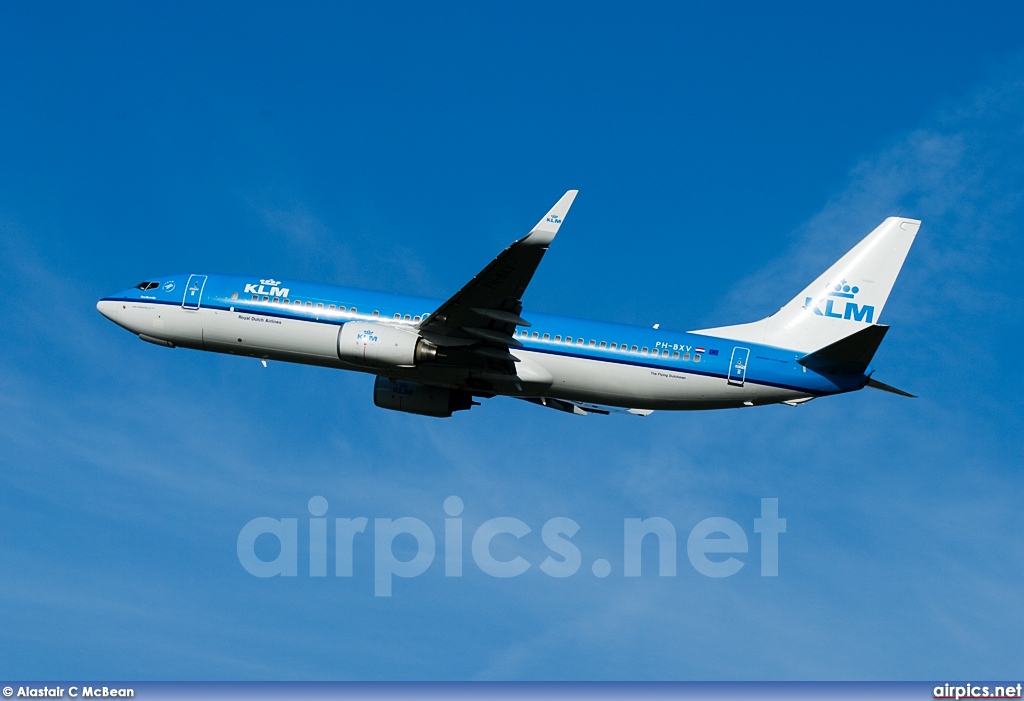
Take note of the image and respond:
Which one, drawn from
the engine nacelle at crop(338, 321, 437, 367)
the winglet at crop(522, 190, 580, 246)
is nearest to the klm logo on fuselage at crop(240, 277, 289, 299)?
the engine nacelle at crop(338, 321, 437, 367)

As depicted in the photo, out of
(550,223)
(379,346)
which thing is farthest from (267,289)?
(550,223)

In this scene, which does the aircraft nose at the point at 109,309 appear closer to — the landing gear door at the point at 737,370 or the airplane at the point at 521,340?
the airplane at the point at 521,340

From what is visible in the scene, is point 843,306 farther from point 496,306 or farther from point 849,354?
point 496,306

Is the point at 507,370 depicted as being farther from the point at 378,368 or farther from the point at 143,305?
the point at 143,305

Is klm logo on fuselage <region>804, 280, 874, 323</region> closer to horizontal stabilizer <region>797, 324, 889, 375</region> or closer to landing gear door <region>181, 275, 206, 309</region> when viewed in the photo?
horizontal stabilizer <region>797, 324, 889, 375</region>

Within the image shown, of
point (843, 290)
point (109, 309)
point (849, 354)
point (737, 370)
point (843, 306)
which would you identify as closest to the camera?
point (849, 354)

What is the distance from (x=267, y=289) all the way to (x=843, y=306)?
2333 cm

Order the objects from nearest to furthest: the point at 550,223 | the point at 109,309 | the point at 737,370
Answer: the point at 550,223 → the point at 737,370 → the point at 109,309

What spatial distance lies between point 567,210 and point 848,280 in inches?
579

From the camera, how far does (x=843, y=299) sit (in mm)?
51062

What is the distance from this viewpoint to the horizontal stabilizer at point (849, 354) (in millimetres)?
45062

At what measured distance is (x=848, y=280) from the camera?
51.3 meters

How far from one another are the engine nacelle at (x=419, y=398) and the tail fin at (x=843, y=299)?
10598 mm

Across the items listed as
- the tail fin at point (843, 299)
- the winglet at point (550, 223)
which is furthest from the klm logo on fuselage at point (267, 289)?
the tail fin at point (843, 299)
